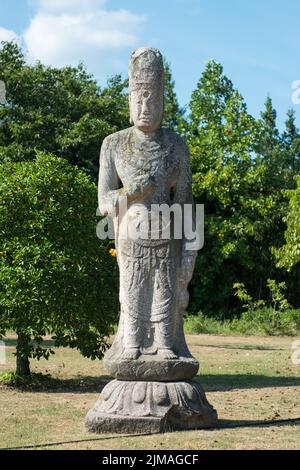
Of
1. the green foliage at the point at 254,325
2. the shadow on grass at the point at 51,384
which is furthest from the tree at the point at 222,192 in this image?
the shadow on grass at the point at 51,384

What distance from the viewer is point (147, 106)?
8625mm

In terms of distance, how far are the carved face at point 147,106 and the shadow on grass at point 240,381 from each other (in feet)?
16.3

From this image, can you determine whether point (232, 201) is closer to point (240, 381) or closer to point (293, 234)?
point (293, 234)

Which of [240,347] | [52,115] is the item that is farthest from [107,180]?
[52,115]

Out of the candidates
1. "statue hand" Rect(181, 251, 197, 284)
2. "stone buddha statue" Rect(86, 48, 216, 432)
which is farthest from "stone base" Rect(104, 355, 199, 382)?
"statue hand" Rect(181, 251, 197, 284)

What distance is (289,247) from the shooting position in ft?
72.0

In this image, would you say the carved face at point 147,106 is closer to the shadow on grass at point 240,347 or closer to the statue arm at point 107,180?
the statue arm at point 107,180

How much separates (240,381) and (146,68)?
635cm

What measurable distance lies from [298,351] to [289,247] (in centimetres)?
478

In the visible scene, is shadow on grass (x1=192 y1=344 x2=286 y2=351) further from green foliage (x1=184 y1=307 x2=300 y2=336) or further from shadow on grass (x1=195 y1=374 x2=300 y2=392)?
shadow on grass (x1=195 y1=374 x2=300 y2=392)

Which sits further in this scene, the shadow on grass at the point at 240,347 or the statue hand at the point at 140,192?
the shadow on grass at the point at 240,347

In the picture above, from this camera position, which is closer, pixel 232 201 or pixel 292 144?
pixel 232 201

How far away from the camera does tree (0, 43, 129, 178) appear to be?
26.6m

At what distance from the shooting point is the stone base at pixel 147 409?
8.04 metres
